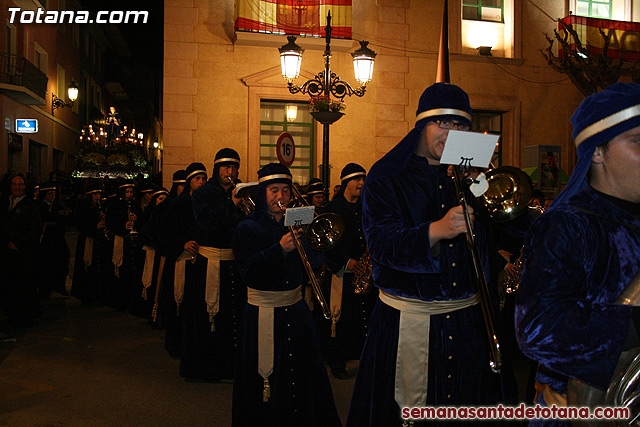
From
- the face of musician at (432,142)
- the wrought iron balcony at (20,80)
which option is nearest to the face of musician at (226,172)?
the face of musician at (432,142)

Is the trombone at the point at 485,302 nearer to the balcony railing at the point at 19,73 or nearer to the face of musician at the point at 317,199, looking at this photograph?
the face of musician at the point at 317,199

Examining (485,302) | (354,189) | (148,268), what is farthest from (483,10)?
(485,302)

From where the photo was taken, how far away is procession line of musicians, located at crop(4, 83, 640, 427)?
5.99 ft

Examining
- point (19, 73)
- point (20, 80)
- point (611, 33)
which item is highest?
point (19, 73)

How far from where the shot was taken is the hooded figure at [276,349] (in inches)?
171

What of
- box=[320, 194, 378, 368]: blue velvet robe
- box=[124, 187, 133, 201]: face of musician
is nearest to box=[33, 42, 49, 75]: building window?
box=[124, 187, 133, 201]: face of musician

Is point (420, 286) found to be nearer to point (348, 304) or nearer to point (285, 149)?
point (348, 304)

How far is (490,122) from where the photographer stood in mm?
15898

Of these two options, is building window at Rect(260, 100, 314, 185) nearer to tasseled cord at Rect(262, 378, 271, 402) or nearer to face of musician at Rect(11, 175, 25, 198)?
face of musician at Rect(11, 175, 25, 198)

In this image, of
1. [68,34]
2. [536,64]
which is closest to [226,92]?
[536,64]

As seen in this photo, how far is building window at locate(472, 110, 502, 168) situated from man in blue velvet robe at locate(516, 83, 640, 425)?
46.2ft

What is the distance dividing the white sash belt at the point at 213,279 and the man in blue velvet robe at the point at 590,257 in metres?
4.65

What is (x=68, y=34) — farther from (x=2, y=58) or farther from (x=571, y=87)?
(x=571, y=87)

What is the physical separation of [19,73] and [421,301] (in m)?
23.7
